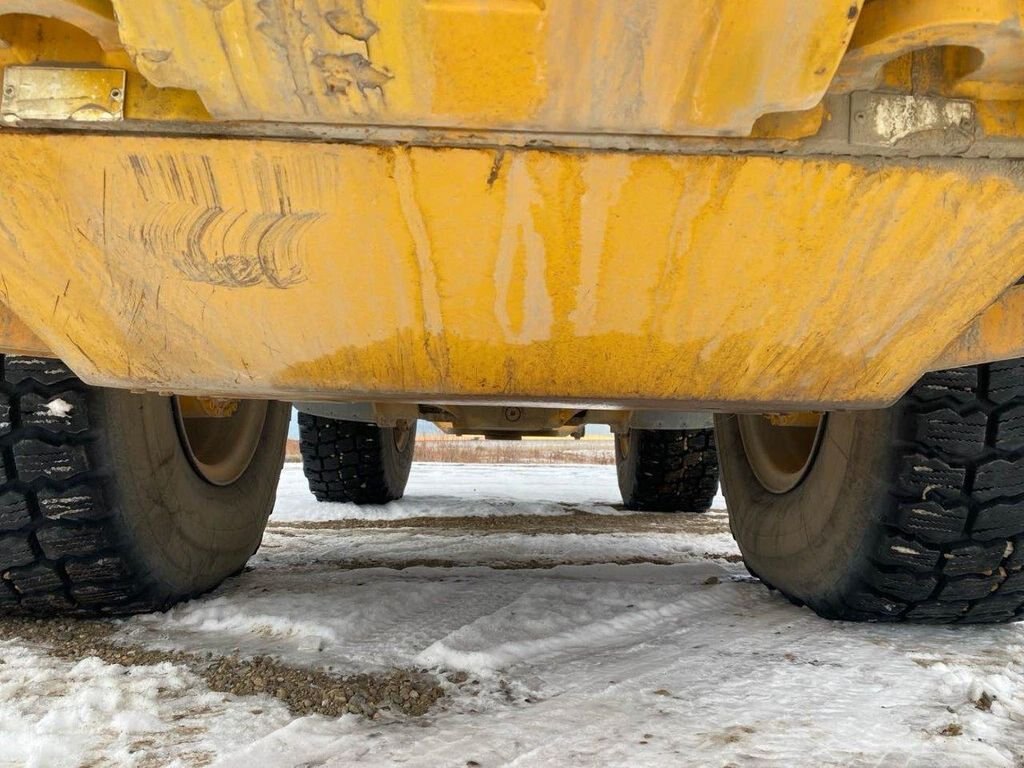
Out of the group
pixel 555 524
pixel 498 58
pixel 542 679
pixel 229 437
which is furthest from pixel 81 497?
pixel 555 524

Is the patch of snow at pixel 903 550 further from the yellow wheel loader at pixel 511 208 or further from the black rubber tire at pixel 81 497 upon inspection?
the black rubber tire at pixel 81 497

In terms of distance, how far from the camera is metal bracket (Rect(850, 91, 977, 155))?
0.84m

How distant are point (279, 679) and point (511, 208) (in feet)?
2.96

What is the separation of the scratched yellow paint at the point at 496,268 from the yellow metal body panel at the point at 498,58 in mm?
79

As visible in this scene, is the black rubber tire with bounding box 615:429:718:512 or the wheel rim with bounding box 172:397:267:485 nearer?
the wheel rim with bounding box 172:397:267:485

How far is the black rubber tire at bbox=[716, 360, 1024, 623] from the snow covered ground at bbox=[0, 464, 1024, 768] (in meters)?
0.09

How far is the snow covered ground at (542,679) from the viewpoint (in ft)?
3.48

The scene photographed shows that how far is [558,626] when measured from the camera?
1.70 meters

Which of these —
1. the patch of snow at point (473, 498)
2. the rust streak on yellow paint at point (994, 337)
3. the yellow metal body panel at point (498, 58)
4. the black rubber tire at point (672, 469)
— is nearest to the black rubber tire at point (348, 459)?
the patch of snow at point (473, 498)

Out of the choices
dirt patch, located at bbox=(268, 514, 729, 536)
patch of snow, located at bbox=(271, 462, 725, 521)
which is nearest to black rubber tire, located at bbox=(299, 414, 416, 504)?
patch of snow, located at bbox=(271, 462, 725, 521)

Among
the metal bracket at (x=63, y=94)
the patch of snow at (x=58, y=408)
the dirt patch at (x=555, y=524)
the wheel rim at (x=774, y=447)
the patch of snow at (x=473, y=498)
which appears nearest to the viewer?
the metal bracket at (x=63, y=94)

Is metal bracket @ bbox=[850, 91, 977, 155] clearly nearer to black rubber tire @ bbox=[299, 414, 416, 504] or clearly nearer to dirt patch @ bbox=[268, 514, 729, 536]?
dirt patch @ bbox=[268, 514, 729, 536]

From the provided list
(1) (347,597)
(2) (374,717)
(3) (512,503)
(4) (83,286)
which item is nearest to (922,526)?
(2) (374,717)

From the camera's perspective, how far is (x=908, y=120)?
2.77 ft
